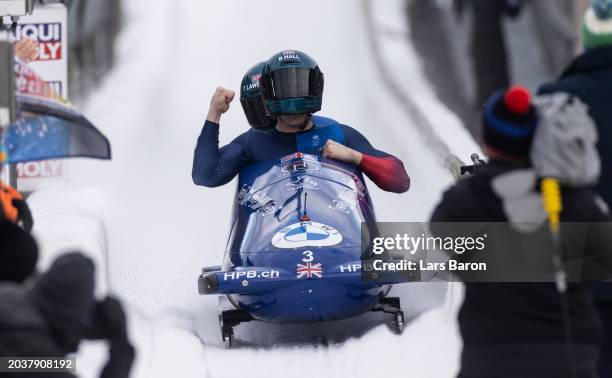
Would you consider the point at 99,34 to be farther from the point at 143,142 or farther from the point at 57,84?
the point at 57,84

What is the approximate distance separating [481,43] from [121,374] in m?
11.4

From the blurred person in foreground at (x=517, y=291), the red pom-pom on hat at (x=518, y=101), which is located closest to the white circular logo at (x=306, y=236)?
the blurred person in foreground at (x=517, y=291)

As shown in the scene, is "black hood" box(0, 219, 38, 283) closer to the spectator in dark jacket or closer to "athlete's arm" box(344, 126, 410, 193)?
the spectator in dark jacket

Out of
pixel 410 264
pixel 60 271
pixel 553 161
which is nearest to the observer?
pixel 60 271

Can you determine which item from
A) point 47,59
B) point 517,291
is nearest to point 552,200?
point 517,291

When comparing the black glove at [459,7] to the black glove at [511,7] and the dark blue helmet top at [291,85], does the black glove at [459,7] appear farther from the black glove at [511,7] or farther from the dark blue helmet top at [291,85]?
the dark blue helmet top at [291,85]

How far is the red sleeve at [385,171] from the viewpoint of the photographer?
6773 mm

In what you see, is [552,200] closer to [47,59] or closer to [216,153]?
[216,153]

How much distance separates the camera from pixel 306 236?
19.5 feet

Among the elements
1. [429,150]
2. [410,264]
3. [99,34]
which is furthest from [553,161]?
[99,34]

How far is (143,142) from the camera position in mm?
11047

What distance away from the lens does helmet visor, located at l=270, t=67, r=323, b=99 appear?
6711 mm

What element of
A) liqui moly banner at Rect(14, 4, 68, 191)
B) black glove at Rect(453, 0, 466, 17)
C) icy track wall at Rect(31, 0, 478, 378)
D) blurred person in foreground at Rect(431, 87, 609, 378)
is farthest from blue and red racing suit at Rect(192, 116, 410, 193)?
A: black glove at Rect(453, 0, 466, 17)

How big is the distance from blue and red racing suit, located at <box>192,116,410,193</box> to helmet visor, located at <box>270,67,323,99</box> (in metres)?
0.24
